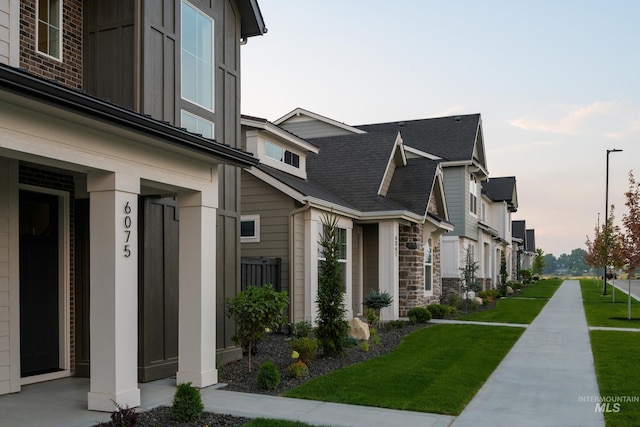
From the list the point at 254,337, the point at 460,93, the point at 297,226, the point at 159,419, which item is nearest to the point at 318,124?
the point at 460,93

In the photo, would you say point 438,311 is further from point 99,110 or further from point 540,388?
point 99,110

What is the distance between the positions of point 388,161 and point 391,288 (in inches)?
168

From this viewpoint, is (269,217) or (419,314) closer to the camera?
(269,217)

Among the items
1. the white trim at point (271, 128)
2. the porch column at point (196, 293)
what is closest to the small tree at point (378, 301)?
the white trim at point (271, 128)

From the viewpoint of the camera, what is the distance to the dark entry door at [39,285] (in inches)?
356

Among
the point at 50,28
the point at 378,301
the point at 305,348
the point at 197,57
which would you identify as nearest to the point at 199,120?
the point at 197,57

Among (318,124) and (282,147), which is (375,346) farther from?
(318,124)

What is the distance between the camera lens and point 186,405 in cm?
707

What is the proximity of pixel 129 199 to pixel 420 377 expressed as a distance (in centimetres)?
531

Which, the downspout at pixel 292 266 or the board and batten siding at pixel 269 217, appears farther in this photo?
the board and batten siding at pixel 269 217

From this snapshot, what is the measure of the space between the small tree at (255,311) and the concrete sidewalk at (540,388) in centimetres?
334

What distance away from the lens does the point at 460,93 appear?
→ 70.0 feet

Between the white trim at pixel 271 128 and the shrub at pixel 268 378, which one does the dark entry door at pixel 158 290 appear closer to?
the shrub at pixel 268 378

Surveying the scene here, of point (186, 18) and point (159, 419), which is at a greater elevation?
point (186, 18)
